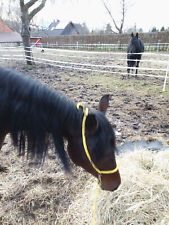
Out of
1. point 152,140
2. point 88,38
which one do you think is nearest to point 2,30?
point 88,38

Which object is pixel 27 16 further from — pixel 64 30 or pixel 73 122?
pixel 64 30

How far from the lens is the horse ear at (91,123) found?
1171mm

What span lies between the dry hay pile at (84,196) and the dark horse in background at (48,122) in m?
0.77

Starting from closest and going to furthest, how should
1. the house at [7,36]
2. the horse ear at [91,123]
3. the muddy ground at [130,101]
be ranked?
1. the horse ear at [91,123]
2. the muddy ground at [130,101]
3. the house at [7,36]

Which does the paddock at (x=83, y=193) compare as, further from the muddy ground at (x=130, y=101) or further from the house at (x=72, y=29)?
the house at (x=72, y=29)

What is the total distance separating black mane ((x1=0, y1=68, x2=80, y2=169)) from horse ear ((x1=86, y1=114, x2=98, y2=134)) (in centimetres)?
11

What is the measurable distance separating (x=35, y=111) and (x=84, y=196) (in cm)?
136

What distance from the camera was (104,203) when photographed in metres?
1.86

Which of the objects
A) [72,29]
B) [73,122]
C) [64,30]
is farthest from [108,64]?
[72,29]

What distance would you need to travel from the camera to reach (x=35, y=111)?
1255 mm

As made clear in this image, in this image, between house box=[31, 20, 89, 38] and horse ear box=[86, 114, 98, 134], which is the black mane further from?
house box=[31, 20, 89, 38]

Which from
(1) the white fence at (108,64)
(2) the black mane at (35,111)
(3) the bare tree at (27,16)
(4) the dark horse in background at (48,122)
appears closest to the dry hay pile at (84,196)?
(4) the dark horse in background at (48,122)

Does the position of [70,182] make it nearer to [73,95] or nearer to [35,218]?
[35,218]

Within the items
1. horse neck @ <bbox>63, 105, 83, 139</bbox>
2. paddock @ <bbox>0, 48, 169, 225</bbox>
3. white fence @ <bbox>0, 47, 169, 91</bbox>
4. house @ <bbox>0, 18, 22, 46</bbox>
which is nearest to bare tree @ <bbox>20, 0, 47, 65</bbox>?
white fence @ <bbox>0, 47, 169, 91</bbox>
